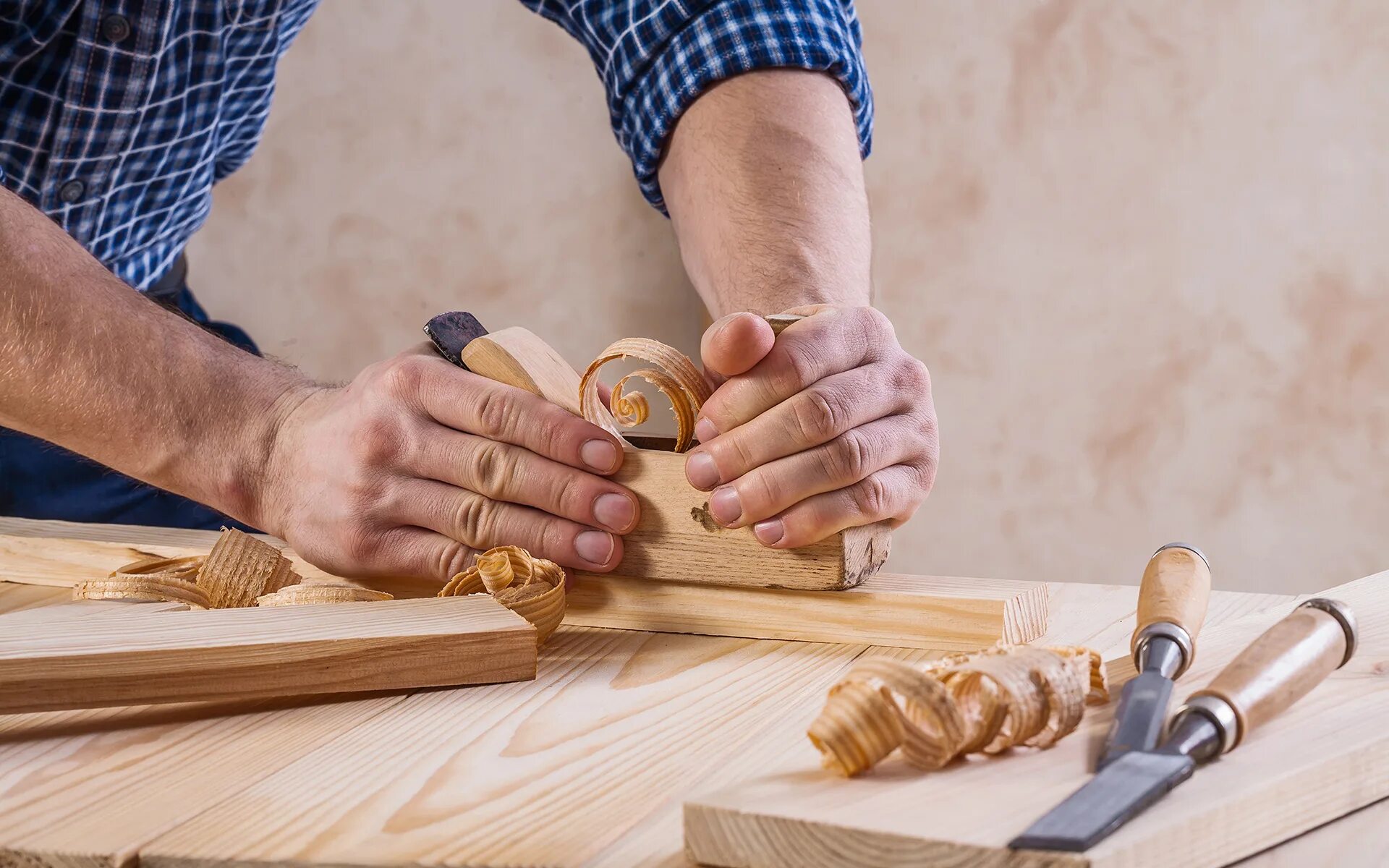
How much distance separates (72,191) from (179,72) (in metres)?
0.22

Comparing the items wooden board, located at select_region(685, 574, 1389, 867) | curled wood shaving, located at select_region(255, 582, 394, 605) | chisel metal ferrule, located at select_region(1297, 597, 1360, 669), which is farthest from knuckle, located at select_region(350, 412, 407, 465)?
chisel metal ferrule, located at select_region(1297, 597, 1360, 669)

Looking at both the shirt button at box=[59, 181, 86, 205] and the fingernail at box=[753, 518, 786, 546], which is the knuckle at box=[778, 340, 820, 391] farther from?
the shirt button at box=[59, 181, 86, 205]

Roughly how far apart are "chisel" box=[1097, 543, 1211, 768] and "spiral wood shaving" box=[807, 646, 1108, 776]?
37 millimetres

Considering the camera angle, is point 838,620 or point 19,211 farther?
point 19,211

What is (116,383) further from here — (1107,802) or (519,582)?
(1107,802)

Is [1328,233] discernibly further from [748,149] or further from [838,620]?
[838,620]

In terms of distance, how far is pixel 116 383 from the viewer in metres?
1.18

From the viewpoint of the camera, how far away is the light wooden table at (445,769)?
2.09ft

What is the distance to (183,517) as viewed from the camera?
1.77 metres

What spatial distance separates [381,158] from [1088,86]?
1.71 meters

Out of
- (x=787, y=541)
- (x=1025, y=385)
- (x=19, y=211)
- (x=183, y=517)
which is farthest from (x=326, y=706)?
(x=1025, y=385)

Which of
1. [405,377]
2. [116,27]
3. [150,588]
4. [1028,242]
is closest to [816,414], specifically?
[405,377]

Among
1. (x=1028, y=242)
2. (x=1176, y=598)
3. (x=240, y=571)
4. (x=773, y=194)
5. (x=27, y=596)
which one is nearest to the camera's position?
(x=1176, y=598)

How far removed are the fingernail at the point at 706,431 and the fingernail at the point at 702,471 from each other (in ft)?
0.09
